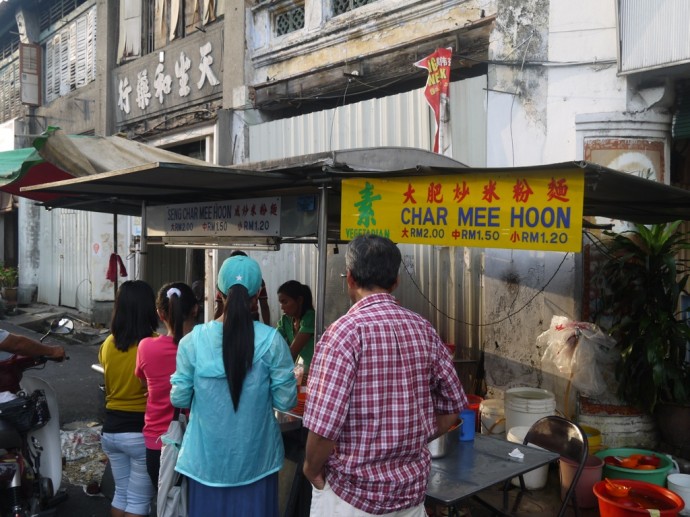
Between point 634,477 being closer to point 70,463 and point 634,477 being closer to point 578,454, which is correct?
point 578,454

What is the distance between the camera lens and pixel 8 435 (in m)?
3.73

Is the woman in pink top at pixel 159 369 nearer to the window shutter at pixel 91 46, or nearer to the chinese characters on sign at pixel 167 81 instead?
the chinese characters on sign at pixel 167 81

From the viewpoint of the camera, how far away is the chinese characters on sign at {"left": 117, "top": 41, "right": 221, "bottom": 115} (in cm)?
966

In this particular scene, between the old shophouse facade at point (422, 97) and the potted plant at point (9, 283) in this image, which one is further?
the potted plant at point (9, 283)

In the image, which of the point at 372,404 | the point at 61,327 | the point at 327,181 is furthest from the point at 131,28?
the point at 372,404

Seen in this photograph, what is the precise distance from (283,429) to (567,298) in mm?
3045

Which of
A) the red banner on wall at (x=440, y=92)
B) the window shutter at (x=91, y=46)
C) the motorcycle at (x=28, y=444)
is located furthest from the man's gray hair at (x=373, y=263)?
the window shutter at (x=91, y=46)

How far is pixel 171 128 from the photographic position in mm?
10266

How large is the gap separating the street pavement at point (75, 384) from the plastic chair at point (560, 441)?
119 inches

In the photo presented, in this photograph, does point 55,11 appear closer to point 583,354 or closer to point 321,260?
point 321,260

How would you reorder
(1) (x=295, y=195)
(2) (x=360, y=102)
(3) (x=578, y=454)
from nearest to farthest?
(3) (x=578, y=454) → (1) (x=295, y=195) → (2) (x=360, y=102)

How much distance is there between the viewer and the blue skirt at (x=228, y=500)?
8.96 ft

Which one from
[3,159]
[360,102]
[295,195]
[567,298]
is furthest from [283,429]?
[360,102]

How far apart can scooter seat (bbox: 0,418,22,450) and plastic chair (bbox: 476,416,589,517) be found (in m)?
2.86
